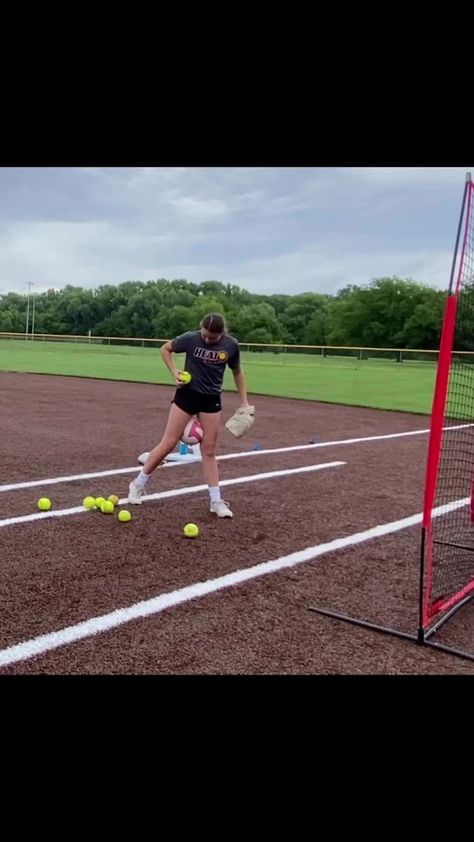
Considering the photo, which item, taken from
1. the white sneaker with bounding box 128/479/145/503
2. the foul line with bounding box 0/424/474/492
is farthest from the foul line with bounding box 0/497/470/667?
the foul line with bounding box 0/424/474/492

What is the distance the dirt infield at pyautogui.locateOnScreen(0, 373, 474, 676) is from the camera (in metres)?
3.46

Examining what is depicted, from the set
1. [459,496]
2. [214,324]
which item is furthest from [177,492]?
[459,496]

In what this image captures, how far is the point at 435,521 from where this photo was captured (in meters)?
6.45

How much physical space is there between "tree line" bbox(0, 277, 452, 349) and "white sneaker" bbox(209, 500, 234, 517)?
62.7m

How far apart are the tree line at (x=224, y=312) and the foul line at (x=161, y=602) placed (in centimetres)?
6352

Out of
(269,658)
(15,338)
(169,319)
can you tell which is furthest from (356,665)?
(169,319)

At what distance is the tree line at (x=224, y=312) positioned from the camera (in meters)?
74.1

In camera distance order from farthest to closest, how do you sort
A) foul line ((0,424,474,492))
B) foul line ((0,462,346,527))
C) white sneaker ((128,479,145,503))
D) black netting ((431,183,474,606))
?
foul line ((0,424,474,492)), white sneaker ((128,479,145,503)), foul line ((0,462,346,527)), black netting ((431,183,474,606))

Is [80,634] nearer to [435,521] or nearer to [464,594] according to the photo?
[464,594]

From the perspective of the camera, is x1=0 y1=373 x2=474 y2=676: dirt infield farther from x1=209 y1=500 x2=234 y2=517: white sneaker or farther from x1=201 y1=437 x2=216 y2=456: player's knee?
x1=201 y1=437 x2=216 y2=456: player's knee

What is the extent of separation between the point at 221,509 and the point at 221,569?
1420 millimetres

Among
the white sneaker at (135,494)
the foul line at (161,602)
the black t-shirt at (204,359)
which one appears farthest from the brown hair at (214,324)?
the foul line at (161,602)

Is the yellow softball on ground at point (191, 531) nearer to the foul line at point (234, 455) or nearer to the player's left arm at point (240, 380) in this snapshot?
the player's left arm at point (240, 380)

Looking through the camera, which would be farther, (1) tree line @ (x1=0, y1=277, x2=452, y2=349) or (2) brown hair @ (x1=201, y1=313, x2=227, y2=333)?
(1) tree line @ (x1=0, y1=277, x2=452, y2=349)
